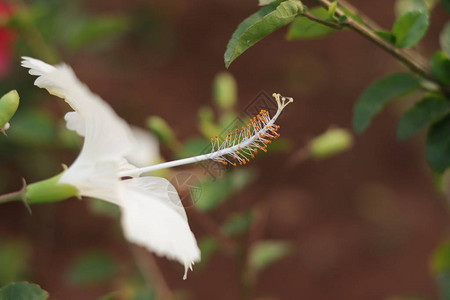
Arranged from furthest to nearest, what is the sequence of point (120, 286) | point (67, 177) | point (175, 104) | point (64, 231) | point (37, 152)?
point (175, 104)
point (64, 231)
point (37, 152)
point (120, 286)
point (67, 177)

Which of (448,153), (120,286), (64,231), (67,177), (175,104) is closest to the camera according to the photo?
(67,177)

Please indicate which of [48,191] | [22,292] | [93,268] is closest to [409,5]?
[48,191]

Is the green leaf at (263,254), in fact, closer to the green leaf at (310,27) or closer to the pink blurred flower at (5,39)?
the green leaf at (310,27)

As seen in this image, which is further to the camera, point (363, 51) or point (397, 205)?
point (363, 51)

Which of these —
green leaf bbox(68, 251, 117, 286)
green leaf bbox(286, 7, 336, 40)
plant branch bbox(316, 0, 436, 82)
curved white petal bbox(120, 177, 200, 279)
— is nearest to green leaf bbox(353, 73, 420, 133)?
plant branch bbox(316, 0, 436, 82)

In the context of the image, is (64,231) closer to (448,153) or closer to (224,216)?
(224,216)

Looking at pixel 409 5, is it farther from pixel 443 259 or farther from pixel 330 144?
pixel 443 259

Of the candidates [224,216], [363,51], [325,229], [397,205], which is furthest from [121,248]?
[363,51]
